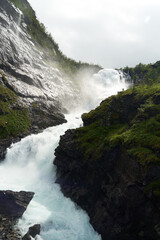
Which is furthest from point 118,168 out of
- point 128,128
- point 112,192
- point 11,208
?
point 11,208

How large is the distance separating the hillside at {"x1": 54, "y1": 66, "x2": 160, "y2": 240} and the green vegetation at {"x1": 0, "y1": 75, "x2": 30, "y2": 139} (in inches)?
925

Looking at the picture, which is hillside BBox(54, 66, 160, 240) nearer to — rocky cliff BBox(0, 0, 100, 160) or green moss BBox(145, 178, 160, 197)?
green moss BBox(145, 178, 160, 197)

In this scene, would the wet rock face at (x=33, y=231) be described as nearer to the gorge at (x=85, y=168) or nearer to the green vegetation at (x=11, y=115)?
the gorge at (x=85, y=168)

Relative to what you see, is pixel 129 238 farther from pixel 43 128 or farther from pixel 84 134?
pixel 43 128

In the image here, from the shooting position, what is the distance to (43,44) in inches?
5162

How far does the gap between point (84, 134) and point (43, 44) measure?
4248 inches

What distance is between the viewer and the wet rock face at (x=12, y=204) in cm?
2878

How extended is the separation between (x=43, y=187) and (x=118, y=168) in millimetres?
16406

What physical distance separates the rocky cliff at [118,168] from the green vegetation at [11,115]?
23.1 m

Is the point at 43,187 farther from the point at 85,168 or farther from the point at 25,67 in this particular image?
the point at 25,67

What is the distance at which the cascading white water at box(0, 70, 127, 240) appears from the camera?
2797cm

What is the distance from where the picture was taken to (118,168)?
2972 centimetres

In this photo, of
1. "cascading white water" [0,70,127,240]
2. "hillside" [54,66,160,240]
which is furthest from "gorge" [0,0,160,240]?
"hillside" [54,66,160,240]

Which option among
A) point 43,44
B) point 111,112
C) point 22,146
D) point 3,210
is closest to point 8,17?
point 43,44
